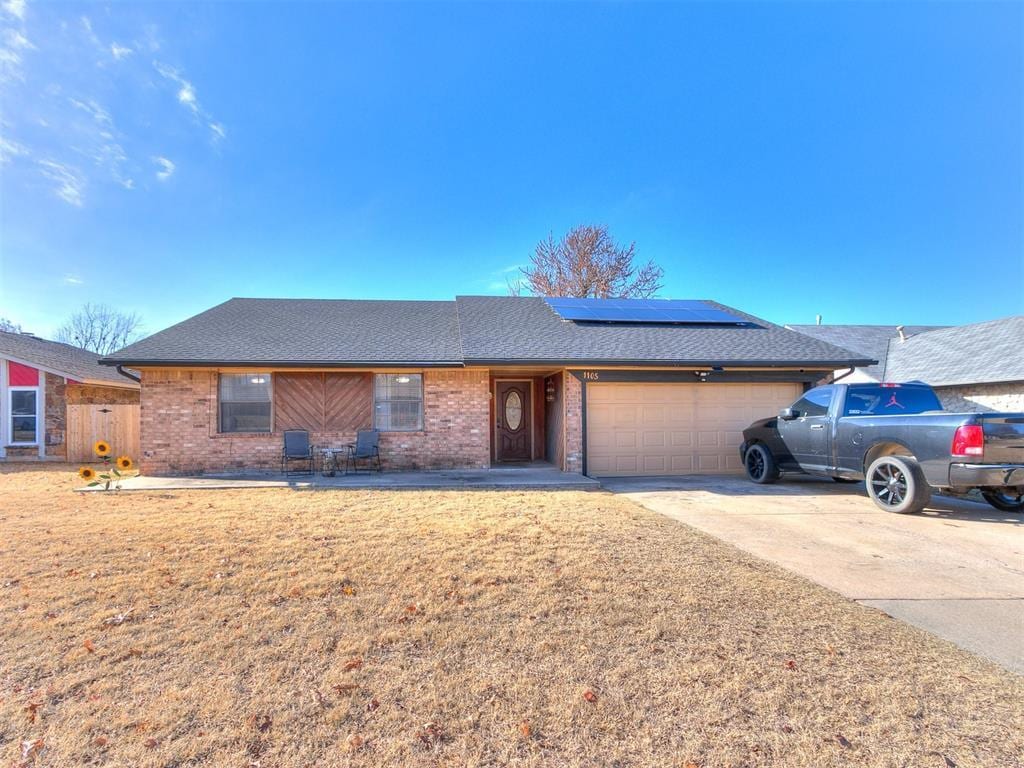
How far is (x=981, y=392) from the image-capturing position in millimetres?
14617

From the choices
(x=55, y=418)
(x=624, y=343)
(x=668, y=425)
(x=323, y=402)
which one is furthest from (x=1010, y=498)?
(x=55, y=418)

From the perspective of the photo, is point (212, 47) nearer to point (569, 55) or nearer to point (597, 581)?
point (569, 55)

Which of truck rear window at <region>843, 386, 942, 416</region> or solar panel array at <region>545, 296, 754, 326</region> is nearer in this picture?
truck rear window at <region>843, 386, 942, 416</region>

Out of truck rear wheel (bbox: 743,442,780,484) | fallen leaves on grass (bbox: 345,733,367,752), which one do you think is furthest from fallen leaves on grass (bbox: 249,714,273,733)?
truck rear wheel (bbox: 743,442,780,484)

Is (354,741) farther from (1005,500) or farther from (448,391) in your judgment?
(1005,500)

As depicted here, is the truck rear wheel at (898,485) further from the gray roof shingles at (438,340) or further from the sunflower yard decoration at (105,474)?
the sunflower yard decoration at (105,474)

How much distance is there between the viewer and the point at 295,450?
997cm

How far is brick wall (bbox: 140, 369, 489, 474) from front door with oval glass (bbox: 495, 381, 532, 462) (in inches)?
71.5

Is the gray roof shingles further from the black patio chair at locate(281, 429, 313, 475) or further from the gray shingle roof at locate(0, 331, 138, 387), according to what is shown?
the gray shingle roof at locate(0, 331, 138, 387)

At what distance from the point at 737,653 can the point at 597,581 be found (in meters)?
1.26

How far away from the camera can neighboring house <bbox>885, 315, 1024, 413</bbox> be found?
1389 centimetres

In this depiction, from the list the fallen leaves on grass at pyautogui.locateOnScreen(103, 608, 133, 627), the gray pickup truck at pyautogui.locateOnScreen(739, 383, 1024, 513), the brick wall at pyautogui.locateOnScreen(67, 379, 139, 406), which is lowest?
the fallen leaves on grass at pyautogui.locateOnScreen(103, 608, 133, 627)

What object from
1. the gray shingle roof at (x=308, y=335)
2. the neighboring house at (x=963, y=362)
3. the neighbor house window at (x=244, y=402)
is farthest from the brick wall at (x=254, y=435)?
the neighboring house at (x=963, y=362)

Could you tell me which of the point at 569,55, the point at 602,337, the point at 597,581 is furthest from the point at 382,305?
the point at 597,581
